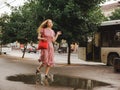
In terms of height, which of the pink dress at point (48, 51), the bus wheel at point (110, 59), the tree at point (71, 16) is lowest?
the bus wheel at point (110, 59)

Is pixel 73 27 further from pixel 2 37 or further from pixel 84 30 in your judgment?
pixel 2 37

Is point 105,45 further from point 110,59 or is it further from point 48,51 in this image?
point 48,51

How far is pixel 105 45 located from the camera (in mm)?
24969

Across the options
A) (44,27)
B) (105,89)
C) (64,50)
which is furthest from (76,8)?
(64,50)

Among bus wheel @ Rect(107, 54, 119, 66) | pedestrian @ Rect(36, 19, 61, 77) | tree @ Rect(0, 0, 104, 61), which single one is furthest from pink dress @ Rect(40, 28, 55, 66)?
bus wheel @ Rect(107, 54, 119, 66)

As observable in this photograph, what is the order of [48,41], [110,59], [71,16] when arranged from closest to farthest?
[48,41], [71,16], [110,59]

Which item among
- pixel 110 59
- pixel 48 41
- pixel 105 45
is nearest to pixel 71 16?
pixel 105 45

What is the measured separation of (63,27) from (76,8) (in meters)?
1.49

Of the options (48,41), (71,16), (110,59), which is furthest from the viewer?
(110,59)

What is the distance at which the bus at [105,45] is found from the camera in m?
24.0

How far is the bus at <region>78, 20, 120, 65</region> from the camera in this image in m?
24.0

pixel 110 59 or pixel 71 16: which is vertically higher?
pixel 71 16

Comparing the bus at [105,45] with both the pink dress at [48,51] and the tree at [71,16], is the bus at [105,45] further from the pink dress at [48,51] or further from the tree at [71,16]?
the pink dress at [48,51]

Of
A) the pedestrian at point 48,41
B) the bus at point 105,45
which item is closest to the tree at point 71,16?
the bus at point 105,45
